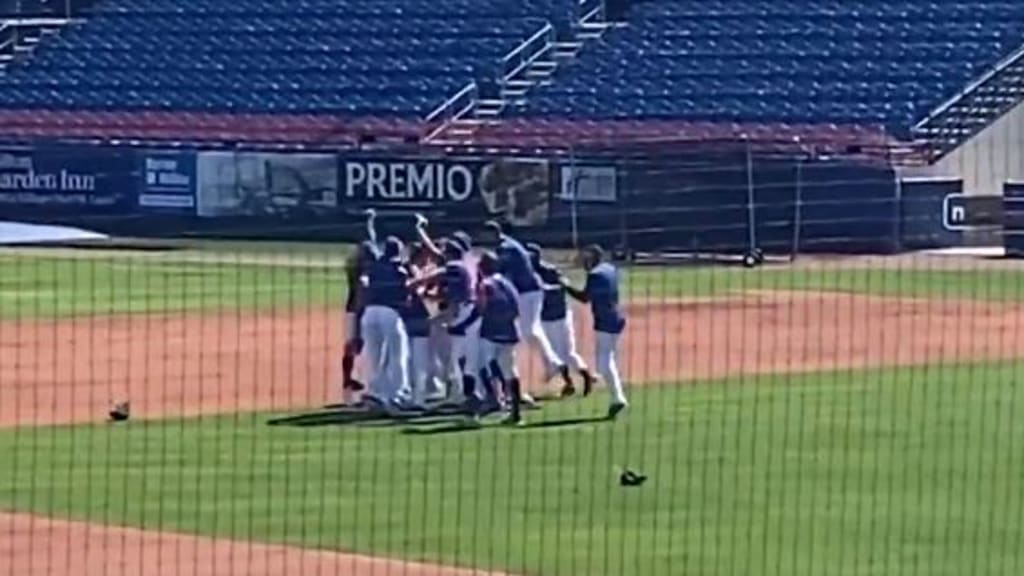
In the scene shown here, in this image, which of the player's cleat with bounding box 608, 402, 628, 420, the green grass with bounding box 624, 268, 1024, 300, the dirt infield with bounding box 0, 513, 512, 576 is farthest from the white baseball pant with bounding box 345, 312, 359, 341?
the green grass with bounding box 624, 268, 1024, 300

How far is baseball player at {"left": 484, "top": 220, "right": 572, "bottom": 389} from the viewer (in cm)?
2544

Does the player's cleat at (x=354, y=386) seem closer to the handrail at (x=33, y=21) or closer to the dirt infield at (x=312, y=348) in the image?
the dirt infield at (x=312, y=348)

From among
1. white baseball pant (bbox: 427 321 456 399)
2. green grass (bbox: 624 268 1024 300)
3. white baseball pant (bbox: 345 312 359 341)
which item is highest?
green grass (bbox: 624 268 1024 300)

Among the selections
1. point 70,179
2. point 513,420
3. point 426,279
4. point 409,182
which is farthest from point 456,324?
point 70,179

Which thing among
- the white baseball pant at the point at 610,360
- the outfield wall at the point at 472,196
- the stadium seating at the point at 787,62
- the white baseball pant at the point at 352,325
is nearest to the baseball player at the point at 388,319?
the white baseball pant at the point at 352,325

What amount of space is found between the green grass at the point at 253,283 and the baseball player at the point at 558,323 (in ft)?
35.8

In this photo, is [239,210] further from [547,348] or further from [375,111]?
[547,348]

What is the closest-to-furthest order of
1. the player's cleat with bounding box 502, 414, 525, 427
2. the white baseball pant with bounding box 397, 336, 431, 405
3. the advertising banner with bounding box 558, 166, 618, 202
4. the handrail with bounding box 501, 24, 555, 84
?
1. the player's cleat with bounding box 502, 414, 525, 427
2. the white baseball pant with bounding box 397, 336, 431, 405
3. the advertising banner with bounding box 558, 166, 618, 202
4. the handrail with bounding box 501, 24, 555, 84

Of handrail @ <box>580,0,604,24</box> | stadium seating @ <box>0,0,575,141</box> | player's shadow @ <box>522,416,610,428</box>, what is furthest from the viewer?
handrail @ <box>580,0,604,24</box>

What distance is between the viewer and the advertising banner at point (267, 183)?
51.8 meters

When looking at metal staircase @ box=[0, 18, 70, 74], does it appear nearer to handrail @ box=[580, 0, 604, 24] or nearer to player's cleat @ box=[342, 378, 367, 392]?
handrail @ box=[580, 0, 604, 24]

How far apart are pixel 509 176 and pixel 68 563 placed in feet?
109

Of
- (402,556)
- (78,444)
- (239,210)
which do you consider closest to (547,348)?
(78,444)

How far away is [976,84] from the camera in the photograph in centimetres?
4981
